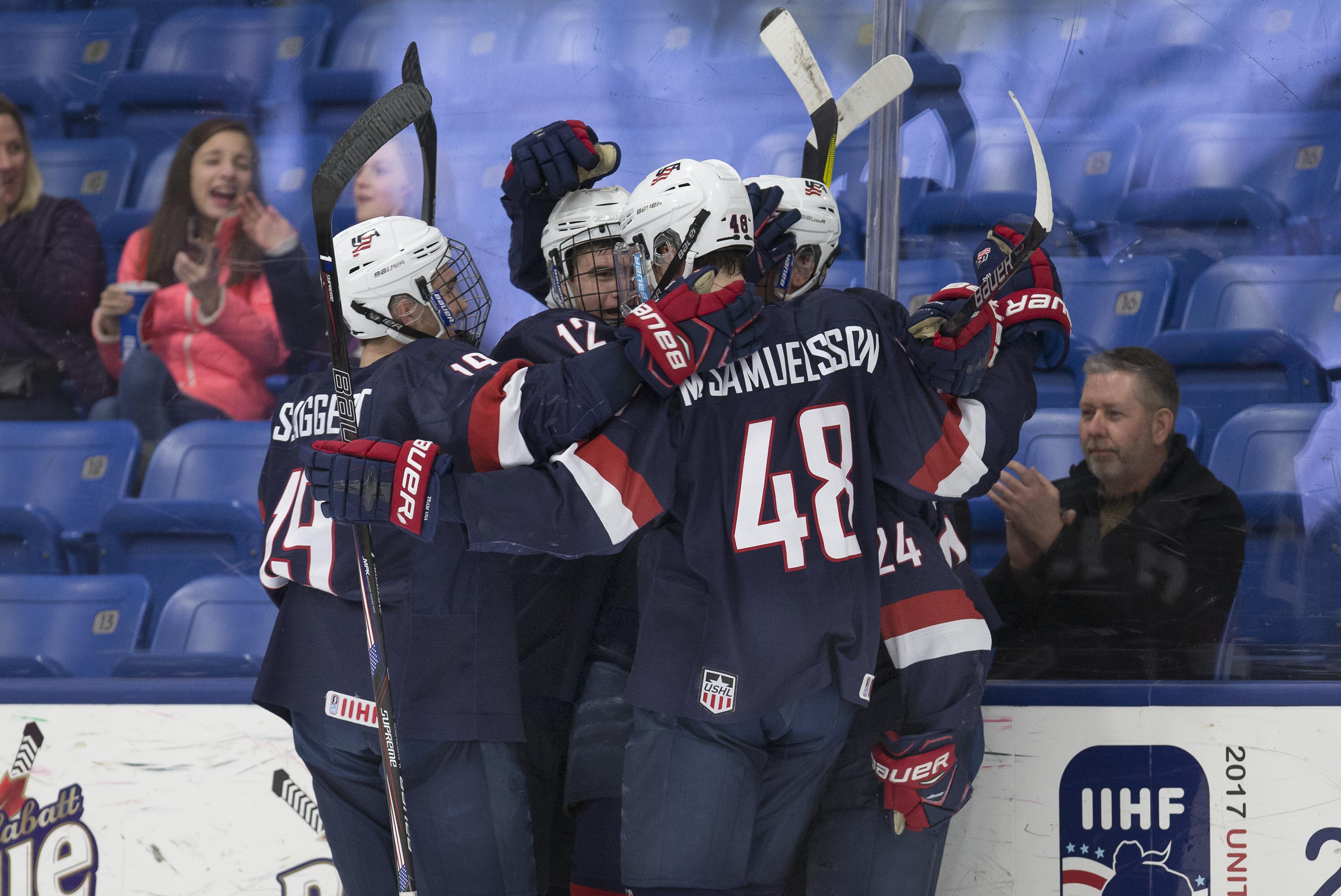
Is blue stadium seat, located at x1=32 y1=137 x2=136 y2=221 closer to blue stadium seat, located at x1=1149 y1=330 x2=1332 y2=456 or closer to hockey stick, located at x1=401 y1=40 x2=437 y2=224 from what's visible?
hockey stick, located at x1=401 y1=40 x2=437 y2=224

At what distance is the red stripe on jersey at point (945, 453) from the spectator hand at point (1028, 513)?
891 mm

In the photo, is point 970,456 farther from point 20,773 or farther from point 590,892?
point 20,773

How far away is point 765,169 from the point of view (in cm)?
303

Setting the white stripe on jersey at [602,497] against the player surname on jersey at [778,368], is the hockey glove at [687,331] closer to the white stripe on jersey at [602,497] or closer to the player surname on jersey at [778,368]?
the player surname on jersey at [778,368]

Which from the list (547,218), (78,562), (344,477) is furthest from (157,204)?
(344,477)

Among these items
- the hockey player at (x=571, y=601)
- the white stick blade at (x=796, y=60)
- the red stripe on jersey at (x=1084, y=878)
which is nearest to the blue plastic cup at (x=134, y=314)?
the hockey player at (x=571, y=601)

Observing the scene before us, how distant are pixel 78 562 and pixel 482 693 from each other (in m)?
1.83

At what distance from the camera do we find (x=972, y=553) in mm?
2729

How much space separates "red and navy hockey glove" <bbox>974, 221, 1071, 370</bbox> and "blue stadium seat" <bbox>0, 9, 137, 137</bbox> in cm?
267

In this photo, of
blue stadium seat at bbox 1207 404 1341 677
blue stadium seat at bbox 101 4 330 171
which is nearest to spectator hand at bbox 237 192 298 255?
blue stadium seat at bbox 101 4 330 171

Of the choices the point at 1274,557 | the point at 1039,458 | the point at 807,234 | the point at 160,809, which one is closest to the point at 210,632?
the point at 160,809

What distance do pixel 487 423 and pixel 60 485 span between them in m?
1.98

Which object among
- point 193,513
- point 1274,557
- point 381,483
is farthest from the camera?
point 193,513

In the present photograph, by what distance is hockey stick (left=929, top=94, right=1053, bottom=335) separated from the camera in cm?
172
